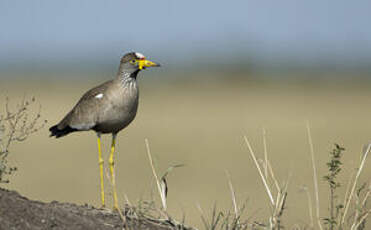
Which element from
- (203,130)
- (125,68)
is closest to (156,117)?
(203,130)

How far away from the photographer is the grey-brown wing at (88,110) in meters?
7.35

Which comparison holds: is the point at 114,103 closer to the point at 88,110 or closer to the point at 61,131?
the point at 88,110

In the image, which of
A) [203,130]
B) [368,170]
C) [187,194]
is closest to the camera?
[187,194]

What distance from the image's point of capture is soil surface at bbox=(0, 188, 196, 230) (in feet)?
16.3

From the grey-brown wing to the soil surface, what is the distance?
168cm

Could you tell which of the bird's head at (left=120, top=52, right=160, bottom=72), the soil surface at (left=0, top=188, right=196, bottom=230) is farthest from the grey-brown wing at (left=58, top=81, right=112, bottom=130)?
the soil surface at (left=0, top=188, right=196, bottom=230)

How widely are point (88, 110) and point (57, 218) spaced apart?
7.91 feet

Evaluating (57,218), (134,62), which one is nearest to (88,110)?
(134,62)

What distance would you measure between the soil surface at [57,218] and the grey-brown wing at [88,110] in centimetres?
168

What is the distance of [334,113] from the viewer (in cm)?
2492

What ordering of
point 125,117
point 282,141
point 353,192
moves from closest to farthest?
point 353,192
point 125,117
point 282,141

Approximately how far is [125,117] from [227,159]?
10189 mm

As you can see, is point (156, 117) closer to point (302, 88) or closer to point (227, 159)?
point (227, 159)

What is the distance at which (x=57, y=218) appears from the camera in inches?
205
